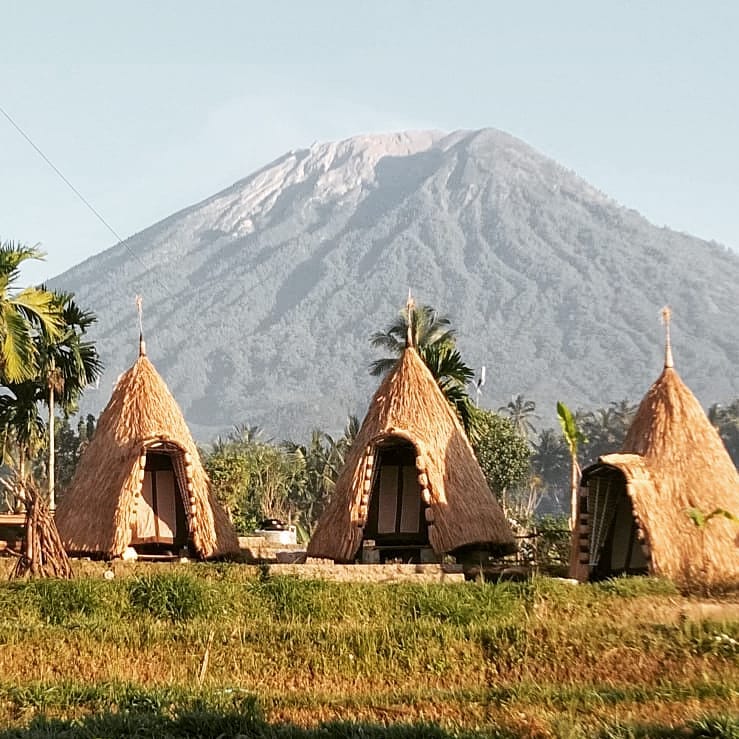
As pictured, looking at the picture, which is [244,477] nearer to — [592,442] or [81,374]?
[81,374]

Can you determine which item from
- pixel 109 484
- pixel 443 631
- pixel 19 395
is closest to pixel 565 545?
pixel 109 484

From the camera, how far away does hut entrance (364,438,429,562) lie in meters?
24.3

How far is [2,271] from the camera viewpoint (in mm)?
22859

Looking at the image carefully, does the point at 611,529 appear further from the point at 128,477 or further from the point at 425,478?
the point at 128,477

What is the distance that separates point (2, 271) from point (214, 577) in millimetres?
7508

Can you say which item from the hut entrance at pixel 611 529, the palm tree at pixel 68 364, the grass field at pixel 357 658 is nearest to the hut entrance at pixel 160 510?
the palm tree at pixel 68 364

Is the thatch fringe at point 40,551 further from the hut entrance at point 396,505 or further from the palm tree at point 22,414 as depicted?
the palm tree at point 22,414

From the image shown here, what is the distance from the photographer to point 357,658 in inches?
547

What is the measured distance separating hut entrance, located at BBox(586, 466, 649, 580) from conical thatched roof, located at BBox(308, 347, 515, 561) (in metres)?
1.45

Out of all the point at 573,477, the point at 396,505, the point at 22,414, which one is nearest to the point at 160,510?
the point at 396,505

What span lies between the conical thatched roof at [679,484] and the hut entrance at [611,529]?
56 cm

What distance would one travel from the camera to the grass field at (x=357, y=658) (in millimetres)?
10406

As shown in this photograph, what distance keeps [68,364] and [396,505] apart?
8.02 meters

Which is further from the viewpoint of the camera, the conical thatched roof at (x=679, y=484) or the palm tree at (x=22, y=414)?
the palm tree at (x=22, y=414)
